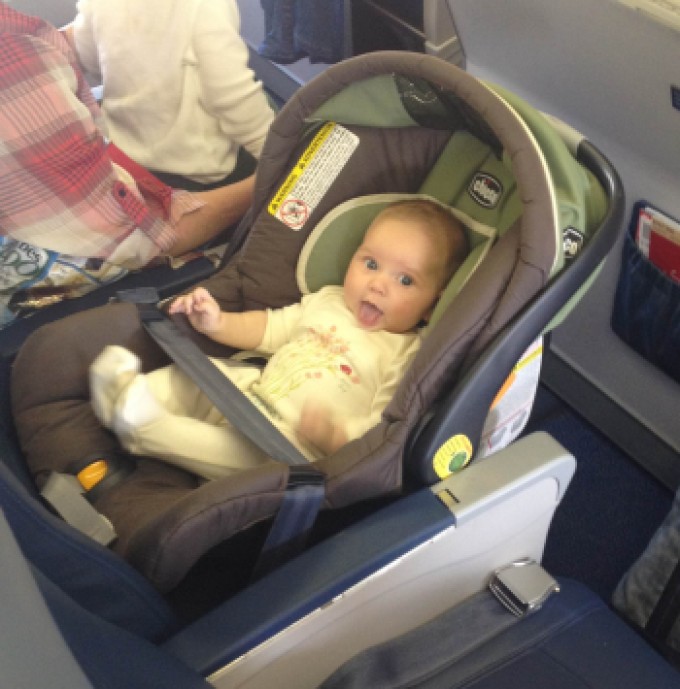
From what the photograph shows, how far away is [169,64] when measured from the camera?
162cm

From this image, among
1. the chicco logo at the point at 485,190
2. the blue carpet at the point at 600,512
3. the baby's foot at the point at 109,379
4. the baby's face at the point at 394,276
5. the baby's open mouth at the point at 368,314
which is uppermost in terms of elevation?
the chicco logo at the point at 485,190

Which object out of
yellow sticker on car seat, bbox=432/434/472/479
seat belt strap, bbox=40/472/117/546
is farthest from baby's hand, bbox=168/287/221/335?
yellow sticker on car seat, bbox=432/434/472/479

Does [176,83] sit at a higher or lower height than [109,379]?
higher

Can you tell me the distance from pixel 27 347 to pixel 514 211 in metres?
0.78

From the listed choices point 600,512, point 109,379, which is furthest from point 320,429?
point 600,512

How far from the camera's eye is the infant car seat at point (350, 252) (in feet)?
3.45

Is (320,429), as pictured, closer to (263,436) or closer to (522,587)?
(263,436)

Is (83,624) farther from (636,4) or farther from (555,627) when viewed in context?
(636,4)

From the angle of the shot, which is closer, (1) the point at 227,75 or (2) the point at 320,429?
(2) the point at 320,429

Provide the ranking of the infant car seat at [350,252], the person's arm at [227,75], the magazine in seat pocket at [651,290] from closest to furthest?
the infant car seat at [350,252] → the magazine in seat pocket at [651,290] → the person's arm at [227,75]

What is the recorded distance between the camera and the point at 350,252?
1.46 m

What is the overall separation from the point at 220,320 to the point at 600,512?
0.90m

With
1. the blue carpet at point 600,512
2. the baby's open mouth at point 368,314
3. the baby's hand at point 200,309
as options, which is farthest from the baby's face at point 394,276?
the blue carpet at point 600,512

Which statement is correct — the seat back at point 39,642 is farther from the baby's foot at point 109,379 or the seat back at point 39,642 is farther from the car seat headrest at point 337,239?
the car seat headrest at point 337,239
